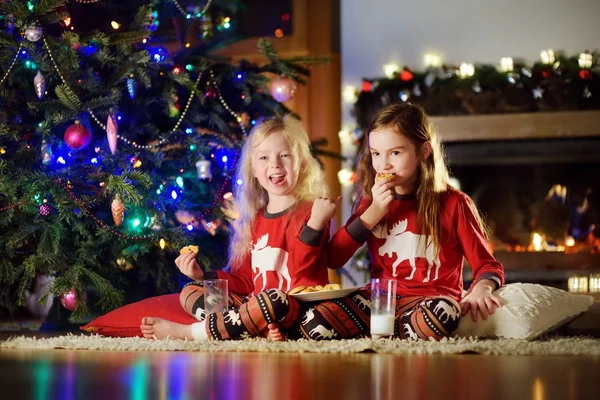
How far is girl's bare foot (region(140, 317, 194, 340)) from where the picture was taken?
96.7 inches

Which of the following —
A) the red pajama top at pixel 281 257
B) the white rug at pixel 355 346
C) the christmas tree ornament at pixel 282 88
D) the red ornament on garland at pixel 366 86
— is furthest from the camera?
the red ornament on garland at pixel 366 86

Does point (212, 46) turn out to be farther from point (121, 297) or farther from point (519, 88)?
point (519, 88)

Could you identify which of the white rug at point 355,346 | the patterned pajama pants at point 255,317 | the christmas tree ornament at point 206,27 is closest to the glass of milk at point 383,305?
the white rug at point 355,346

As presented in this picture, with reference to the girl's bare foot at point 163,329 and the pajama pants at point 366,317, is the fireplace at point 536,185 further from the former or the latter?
the girl's bare foot at point 163,329

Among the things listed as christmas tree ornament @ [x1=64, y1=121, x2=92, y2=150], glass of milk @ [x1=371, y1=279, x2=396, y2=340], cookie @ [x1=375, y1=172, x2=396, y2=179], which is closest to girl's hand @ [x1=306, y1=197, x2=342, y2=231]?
cookie @ [x1=375, y1=172, x2=396, y2=179]

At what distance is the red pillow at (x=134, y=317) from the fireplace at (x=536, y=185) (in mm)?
2250

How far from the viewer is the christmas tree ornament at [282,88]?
3.26 meters

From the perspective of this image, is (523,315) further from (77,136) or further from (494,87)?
(494,87)

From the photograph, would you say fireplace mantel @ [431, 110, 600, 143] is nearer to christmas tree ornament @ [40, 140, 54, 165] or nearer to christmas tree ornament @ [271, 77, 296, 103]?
christmas tree ornament @ [271, 77, 296, 103]

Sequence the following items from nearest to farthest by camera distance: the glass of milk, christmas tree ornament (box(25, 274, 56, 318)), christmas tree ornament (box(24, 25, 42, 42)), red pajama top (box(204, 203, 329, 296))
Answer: the glass of milk
red pajama top (box(204, 203, 329, 296))
christmas tree ornament (box(24, 25, 42, 42))
christmas tree ornament (box(25, 274, 56, 318))

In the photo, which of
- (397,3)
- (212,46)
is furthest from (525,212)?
(212,46)

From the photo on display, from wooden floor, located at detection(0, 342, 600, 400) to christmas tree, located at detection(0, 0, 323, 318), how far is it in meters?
0.83

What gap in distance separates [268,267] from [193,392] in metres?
1.18

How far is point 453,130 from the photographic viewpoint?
181 inches
